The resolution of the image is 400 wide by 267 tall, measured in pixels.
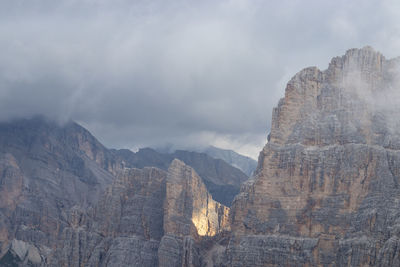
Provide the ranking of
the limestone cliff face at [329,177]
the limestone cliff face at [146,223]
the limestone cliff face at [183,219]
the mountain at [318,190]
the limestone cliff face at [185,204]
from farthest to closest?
the limestone cliff face at [185,204] < the limestone cliff face at [146,223] < the limestone cliff face at [183,219] < the mountain at [318,190] < the limestone cliff face at [329,177]

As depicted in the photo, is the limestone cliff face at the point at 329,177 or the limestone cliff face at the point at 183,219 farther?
the limestone cliff face at the point at 183,219

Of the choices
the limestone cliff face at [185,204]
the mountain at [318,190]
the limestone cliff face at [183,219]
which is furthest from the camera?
the limestone cliff face at [185,204]

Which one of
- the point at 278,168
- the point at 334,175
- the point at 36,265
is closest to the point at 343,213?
the point at 334,175

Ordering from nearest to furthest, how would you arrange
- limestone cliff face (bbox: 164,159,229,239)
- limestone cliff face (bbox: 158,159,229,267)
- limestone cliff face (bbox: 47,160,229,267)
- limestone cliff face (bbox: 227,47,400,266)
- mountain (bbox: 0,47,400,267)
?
limestone cliff face (bbox: 227,47,400,266) → mountain (bbox: 0,47,400,267) → limestone cliff face (bbox: 158,159,229,267) → limestone cliff face (bbox: 47,160,229,267) → limestone cliff face (bbox: 164,159,229,239)

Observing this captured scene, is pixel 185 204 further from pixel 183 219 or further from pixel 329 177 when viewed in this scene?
pixel 329 177

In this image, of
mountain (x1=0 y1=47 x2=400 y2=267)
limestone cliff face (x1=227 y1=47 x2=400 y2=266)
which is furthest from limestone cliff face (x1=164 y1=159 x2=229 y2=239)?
limestone cliff face (x1=227 y1=47 x2=400 y2=266)

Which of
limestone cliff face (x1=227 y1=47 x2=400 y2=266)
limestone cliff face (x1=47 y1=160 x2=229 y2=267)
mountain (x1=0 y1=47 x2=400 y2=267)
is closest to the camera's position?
limestone cliff face (x1=227 y1=47 x2=400 y2=266)

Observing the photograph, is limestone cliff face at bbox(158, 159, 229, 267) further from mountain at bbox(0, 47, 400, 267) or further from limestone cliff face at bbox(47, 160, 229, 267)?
mountain at bbox(0, 47, 400, 267)

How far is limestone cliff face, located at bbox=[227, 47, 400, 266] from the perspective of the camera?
10375 centimetres

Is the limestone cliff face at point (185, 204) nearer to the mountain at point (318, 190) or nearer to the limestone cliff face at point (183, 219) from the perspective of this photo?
the limestone cliff face at point (183, 219)

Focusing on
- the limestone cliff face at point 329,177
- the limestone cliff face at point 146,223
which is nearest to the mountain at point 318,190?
the limestone cliff face at point 329,177

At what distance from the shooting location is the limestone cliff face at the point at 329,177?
104 meters

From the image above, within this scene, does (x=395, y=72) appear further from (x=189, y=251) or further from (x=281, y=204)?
(x=189, y=251)

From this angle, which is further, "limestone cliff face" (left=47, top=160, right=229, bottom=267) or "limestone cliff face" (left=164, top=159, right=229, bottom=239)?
"limestone cliff face" (left=164, top=159, right=229, bottom=239)
